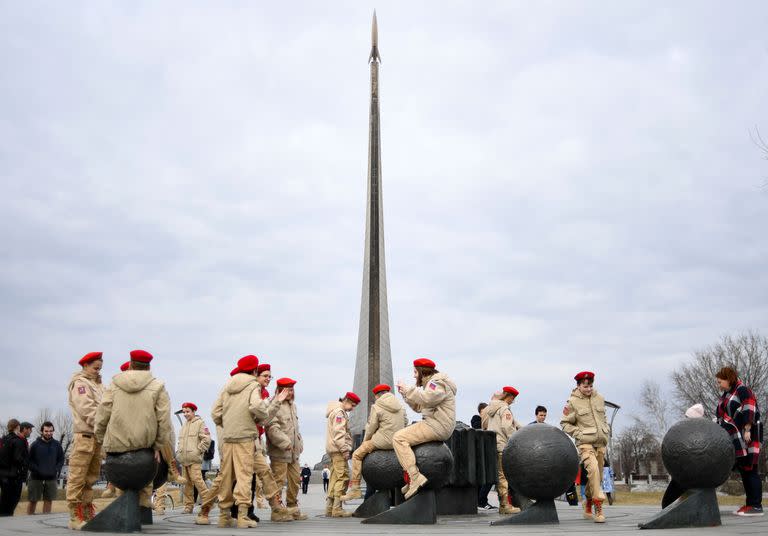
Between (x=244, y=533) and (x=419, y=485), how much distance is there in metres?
2.18

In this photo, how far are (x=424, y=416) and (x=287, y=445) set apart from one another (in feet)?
8.94

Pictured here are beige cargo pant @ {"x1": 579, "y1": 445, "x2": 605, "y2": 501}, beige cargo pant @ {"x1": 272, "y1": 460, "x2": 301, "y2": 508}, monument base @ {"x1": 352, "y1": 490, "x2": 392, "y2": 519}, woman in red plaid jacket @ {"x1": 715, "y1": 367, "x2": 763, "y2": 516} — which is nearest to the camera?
beige cargo pant @ {"x1": 579, "y1": 445, "x2": 605, "y2": 501}

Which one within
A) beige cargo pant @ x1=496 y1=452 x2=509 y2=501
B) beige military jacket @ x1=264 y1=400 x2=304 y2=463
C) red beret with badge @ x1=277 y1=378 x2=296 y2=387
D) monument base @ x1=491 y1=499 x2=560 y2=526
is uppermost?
red beret with badge @ x1=277 y1=378 x2=296 y2=387

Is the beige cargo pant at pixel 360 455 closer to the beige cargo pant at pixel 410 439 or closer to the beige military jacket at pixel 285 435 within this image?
the beige military jacket at pixel 285 435

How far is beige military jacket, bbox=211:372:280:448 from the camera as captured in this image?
9.21m

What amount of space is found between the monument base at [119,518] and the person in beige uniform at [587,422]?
533cm

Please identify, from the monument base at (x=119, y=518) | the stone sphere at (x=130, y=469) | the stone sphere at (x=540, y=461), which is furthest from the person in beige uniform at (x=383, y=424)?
the monument base at (x=119, y=518)

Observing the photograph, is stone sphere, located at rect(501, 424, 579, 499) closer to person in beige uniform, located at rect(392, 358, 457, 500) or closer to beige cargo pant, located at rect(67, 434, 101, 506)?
person in beige uniform, located at rect(392, 358, 457, 500)

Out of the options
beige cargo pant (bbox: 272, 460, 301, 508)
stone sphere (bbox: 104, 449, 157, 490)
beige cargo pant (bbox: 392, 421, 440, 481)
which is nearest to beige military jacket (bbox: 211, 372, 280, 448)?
stone sphere (bbox: 104, 449, 157, 490)

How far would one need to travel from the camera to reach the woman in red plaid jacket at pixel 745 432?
970 cm

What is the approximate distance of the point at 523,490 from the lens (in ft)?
29.5

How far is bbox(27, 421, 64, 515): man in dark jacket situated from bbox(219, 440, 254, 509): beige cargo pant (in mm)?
5217

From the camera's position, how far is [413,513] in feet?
30.1

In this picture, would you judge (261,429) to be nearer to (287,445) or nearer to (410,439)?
(287,445)
